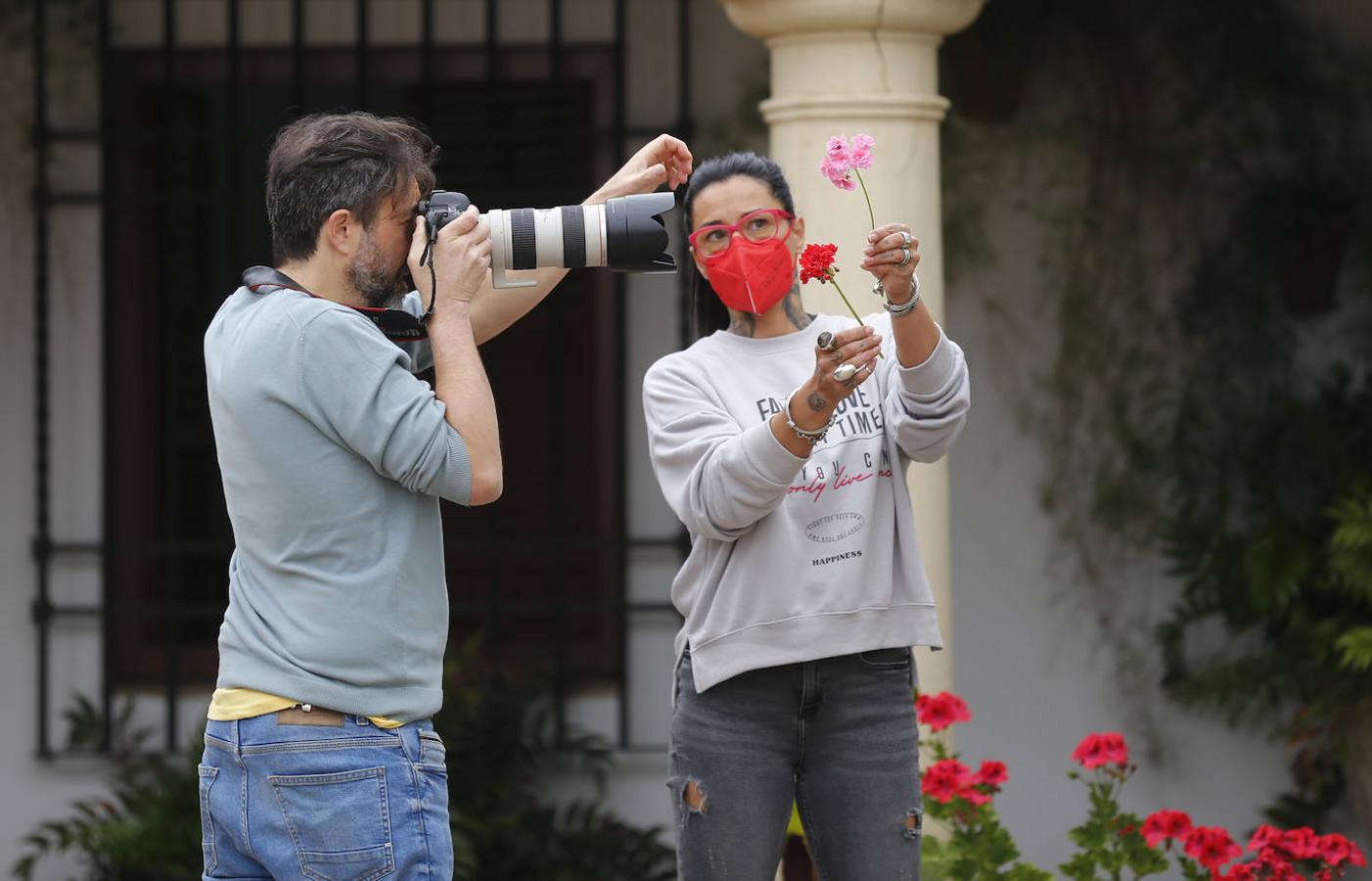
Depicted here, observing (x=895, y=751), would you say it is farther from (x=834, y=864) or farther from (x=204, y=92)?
(x=204, y=92)

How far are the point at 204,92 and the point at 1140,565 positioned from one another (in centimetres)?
311

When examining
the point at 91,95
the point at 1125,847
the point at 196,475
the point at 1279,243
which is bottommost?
the point at 1125,847

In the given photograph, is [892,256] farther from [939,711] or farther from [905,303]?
[939,711]

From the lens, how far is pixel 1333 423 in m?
5.08

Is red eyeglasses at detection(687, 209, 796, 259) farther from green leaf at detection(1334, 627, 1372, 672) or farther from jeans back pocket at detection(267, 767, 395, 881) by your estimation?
green leaf at detection(1334, 627, 1372, 672)

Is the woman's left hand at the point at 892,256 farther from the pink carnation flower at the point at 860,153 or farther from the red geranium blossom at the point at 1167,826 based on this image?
the red geranium blossom at the point at 1167,826

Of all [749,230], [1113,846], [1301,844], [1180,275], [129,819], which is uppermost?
[1180,275]

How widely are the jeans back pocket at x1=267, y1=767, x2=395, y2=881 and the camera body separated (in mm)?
738

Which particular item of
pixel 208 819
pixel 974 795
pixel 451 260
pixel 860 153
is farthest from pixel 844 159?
pixel 974 795

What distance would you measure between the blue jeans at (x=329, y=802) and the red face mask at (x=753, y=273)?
894mm

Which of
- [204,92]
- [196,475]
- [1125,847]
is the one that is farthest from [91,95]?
[1125,847]

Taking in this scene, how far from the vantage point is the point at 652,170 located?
9.26 ft

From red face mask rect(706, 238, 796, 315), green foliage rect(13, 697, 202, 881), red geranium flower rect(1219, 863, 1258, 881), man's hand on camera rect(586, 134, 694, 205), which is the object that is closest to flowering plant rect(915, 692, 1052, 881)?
red geranium flower rect(1219, 863, 1258, 881)

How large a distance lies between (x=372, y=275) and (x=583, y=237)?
1.18 ft
